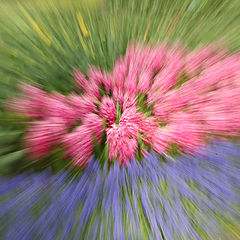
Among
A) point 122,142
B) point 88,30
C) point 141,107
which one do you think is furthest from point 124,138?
point 88,30

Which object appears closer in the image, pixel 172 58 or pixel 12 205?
pixel 12 205

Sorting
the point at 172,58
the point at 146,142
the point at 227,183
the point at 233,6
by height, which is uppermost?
the point at 233,6

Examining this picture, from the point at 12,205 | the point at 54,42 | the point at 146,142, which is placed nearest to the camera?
the point at 12,205

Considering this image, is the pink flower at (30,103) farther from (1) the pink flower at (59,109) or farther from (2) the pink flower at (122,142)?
(2) the pink flower at (122,142)

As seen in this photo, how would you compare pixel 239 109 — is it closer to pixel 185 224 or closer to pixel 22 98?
pixel 185 224

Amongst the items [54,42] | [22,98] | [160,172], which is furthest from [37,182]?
[54,42]

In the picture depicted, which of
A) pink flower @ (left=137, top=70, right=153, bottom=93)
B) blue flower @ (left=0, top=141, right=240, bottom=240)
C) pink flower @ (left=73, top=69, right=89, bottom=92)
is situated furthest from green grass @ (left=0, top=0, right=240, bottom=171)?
blue flower @ (left=0, top=141, right=240, bottom=240)

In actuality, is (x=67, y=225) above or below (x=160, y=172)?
below

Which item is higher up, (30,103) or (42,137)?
(30,103)

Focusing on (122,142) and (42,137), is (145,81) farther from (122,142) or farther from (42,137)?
(42,137)

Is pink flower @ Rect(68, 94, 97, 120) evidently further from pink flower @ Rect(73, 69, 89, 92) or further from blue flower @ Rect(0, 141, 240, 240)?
blue flower @ Rect(0, 141, 240, 240)
